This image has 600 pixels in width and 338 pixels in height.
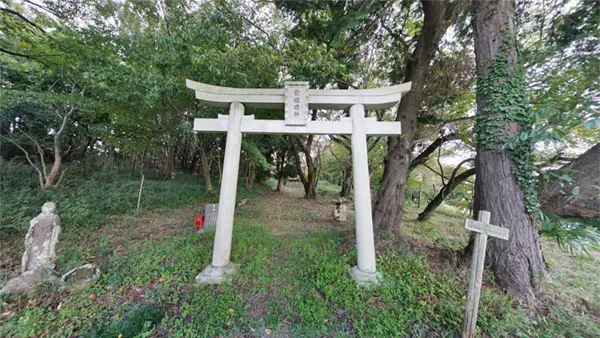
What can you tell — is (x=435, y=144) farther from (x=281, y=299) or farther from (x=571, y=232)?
(x=281, y=299)

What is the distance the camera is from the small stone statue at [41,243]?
8.84 feet

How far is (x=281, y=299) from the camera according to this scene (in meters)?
2.63

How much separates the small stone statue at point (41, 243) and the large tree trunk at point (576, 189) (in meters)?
7.50

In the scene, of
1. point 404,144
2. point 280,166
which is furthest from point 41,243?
point 280,166

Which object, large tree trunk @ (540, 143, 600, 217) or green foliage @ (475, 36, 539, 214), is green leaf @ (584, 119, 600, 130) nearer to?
green foliage @ (475, 36, 539, 214)

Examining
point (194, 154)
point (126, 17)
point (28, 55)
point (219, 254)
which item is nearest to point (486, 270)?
point (219, 254)

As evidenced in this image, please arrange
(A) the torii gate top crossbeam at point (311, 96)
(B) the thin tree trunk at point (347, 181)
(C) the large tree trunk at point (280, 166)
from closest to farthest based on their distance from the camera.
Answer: (A) the torii gate top crossbeam at point (311, 96) < (B) the thin tree trunk at point (347, 181) < (C) the large tree trunk at point (280, 166)

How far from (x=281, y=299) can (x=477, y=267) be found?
8.07 ft

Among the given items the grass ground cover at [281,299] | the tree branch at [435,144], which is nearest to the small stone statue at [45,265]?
the grass ground cover at [281,299]

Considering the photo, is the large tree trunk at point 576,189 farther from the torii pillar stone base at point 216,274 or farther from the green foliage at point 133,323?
the green foliage at point 133,323

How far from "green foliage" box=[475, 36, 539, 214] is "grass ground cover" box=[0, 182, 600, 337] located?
1.46 m

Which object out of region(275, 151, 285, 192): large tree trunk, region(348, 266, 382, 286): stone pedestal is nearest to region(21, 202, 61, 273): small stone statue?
region(348, 266, 382, 286): stone pedestal

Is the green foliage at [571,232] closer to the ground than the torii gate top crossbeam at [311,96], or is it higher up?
closer to the ground

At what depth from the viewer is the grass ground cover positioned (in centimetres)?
216
